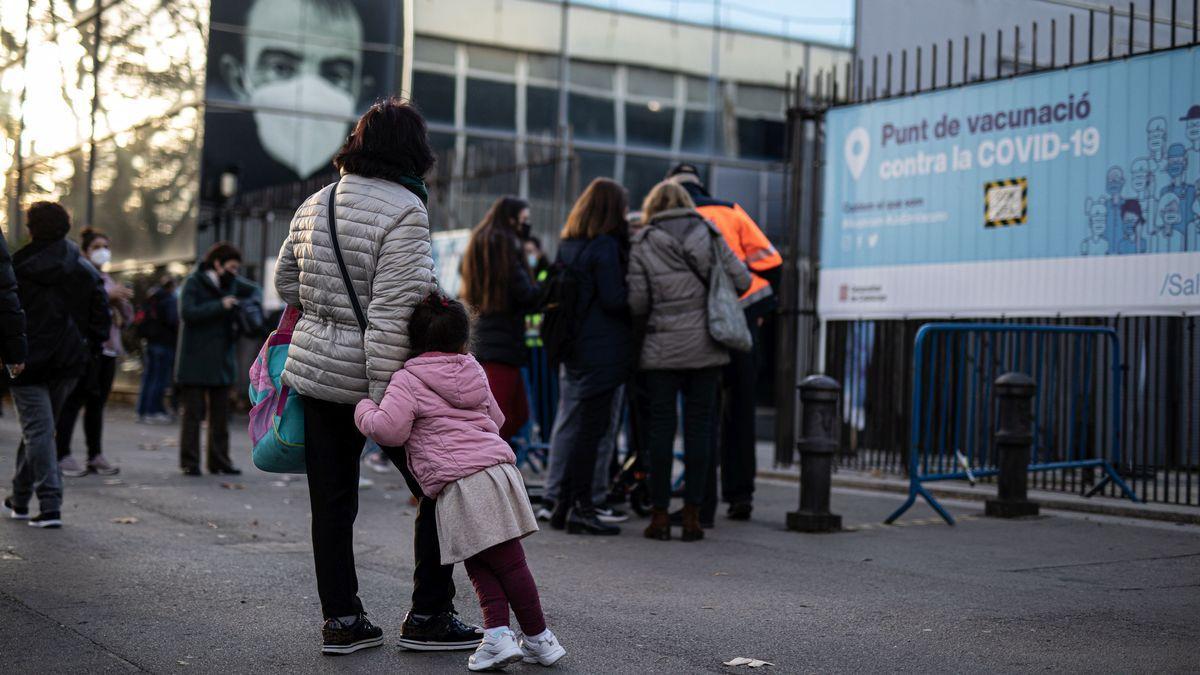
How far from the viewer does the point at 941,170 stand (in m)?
10.9

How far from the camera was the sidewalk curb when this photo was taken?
8.84m

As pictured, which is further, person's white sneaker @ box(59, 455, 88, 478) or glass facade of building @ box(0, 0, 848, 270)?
glass facade of building @ box(0, 0, 848, 270)

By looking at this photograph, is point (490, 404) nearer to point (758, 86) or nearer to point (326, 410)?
point (326, 410)

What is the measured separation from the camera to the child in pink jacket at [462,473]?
4430mm

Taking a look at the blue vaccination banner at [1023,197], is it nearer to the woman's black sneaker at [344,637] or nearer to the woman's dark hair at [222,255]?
the woman's dark hair at [222,255]

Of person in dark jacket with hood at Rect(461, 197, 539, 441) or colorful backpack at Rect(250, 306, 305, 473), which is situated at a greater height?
person in dark jacket with hood at Rect(461, 197, 539, 441)

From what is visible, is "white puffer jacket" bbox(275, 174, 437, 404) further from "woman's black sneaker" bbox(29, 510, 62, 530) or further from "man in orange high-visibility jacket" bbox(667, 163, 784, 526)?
"man in orange high-visibility jacket" bbox(667, 163, 784, 526)

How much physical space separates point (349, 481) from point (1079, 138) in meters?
7.00

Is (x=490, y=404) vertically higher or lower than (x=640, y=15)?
lower

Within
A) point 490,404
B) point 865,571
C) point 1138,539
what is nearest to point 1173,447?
point 1138,539

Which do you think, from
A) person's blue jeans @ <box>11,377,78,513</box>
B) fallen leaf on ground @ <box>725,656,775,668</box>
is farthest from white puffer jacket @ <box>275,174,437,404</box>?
person's blue jeans @ <box>11,377,78,513</box>

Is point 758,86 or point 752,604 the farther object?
point 758,86

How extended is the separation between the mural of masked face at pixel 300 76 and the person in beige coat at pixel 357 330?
20.2 m

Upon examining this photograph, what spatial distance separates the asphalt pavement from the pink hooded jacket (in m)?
0.66
